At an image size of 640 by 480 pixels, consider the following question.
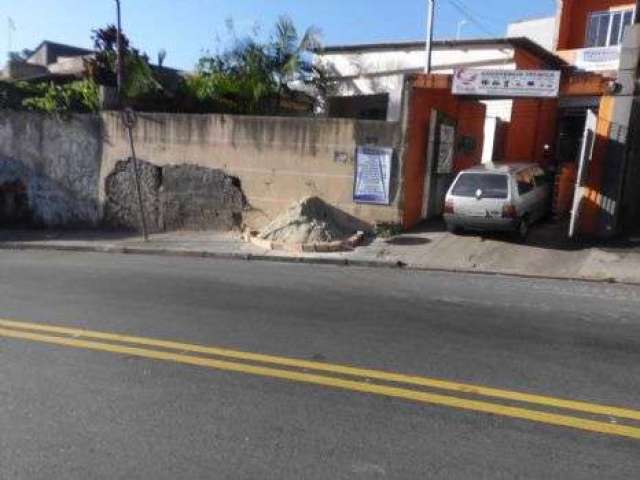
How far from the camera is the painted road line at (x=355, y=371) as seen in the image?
4656mm

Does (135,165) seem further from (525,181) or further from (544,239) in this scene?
(544,239)

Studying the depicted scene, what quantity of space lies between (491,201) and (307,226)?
12.9 feet

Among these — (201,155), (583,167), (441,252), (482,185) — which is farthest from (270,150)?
(583,167)

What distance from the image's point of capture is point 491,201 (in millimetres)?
12938

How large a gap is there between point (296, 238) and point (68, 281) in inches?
212

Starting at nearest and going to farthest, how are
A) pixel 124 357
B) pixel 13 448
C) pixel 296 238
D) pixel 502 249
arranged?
pixel 13 448
pixel 124 357
pixel 502 249
pixel 296 238

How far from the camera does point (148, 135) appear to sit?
1634cm

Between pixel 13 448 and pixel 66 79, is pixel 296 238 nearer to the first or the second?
pixel 13 448

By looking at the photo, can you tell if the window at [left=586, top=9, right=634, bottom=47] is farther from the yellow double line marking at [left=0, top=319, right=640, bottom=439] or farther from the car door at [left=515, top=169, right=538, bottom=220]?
the yellow double line marking at [left=0, top=319, right=640, bottom=439]

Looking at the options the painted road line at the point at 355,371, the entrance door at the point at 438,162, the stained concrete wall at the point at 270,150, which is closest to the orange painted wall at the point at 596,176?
the entrance door at the point at 438,162

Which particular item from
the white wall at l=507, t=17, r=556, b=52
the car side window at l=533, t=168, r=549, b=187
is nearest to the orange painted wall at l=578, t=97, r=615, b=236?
the car side window at l=533, t=168, r=549, b=187

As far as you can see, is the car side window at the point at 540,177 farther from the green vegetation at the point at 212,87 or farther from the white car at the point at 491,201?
the green vegetation at the point at 212,87

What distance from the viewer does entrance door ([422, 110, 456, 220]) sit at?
15188mm

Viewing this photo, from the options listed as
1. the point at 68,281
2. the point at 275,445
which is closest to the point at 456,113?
the point at 68,281
